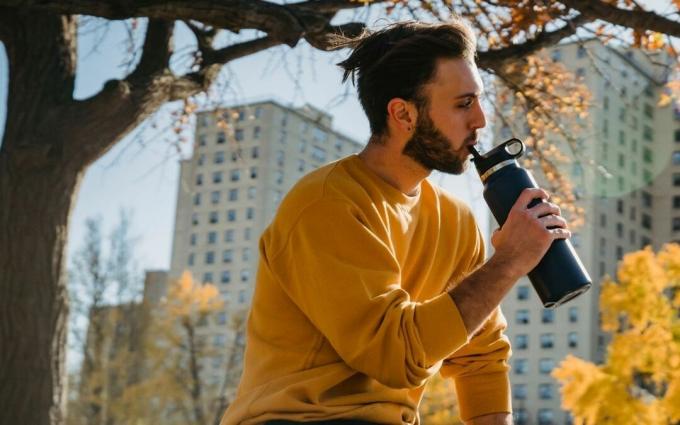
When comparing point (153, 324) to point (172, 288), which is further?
point (172, 288)

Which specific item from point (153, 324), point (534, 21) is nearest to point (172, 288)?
point (153, 324)

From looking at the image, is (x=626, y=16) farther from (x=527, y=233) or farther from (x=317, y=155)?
(x=317, y=155)

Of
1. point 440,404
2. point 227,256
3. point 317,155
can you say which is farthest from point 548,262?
point 227,256

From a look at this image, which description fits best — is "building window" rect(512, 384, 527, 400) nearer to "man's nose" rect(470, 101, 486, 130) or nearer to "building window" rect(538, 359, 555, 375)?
"building window" rect(538, 359, 555, 375)

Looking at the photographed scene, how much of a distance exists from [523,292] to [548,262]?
3068 inches

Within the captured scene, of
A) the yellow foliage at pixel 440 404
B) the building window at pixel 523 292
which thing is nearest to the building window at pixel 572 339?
the building window at pixel 523 292

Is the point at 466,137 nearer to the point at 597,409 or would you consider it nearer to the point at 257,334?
the point at 257,334

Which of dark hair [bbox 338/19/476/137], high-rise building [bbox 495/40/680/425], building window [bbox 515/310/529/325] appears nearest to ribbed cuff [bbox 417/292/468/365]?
dark hair [bbox 338/19/476/137]

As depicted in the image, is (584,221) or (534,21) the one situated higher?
(534,21)

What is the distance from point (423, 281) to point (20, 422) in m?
4.15

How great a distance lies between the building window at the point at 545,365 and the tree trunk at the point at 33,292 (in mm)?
72463

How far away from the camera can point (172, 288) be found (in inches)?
1815

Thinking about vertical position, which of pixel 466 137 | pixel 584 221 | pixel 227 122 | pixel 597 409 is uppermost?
pixel 227 122

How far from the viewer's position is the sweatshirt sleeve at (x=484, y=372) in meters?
2.74
